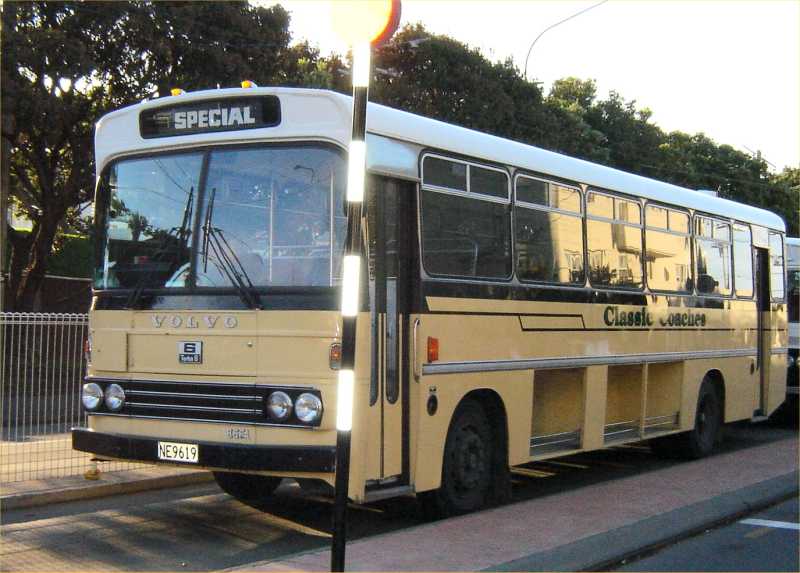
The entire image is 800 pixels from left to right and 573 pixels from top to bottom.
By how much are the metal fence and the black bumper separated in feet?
7.49

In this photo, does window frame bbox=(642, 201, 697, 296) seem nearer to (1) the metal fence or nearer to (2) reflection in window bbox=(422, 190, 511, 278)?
(2) reflection in window bbox=(422, 190, 511, 278)

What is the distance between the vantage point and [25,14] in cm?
1994

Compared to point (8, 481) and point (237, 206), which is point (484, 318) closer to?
point (237, 206)

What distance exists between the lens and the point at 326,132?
25.5 feet

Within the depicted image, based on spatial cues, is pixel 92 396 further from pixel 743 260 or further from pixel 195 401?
pixel 743 260

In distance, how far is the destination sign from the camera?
8023 millimetres

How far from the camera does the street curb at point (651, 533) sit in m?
7.19

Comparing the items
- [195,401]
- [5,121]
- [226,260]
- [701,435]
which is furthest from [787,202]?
[195,401]

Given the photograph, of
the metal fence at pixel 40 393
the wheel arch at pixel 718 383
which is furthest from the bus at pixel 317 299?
the wheel arch at pixel 718 383

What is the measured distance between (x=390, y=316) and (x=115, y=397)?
2.37 metres

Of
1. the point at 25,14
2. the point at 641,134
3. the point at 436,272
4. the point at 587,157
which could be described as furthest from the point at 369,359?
the point at 641,134

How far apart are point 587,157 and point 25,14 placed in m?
24.7

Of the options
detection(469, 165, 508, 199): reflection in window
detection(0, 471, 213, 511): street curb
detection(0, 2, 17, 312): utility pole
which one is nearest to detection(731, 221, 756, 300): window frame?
detection(469, 165, 508, 199): reflection in window

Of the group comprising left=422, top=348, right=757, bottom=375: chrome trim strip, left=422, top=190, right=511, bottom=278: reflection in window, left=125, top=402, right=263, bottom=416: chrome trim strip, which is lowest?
left=125, top=402, right=263, bottom=416: chrome trim strip
